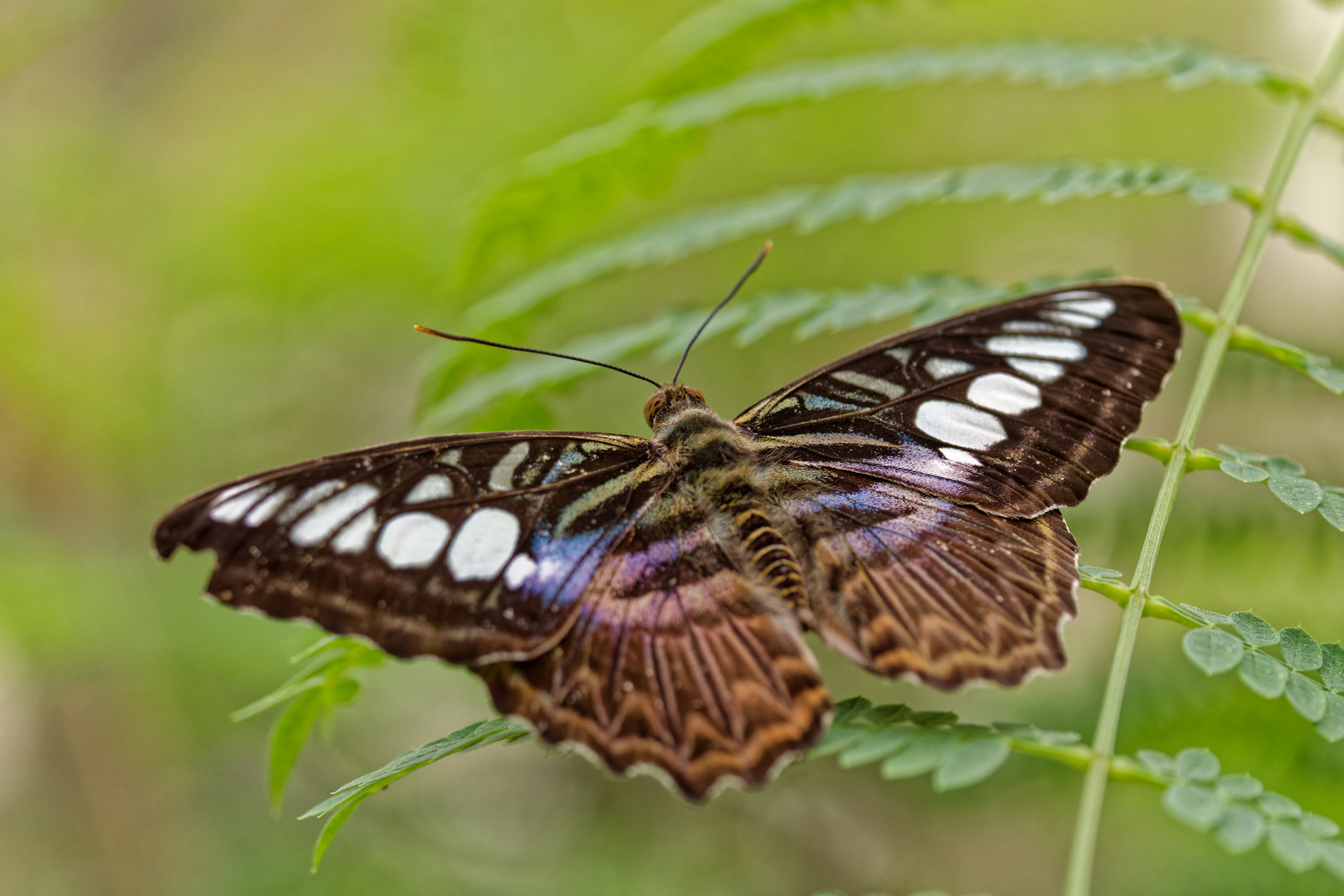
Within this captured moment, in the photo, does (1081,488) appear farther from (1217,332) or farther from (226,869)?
(226,869)

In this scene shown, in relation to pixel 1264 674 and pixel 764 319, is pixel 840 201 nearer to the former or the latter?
pixel 764 319

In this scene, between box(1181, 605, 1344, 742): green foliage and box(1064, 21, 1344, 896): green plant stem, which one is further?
box(1181, 605, 1344, 742): green foliage

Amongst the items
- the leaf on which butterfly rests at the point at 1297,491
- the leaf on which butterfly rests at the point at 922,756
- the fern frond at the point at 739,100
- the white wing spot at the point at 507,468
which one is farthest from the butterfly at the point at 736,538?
the fern frond at the point at 739,100

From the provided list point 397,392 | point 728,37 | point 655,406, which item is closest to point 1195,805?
point 655,406

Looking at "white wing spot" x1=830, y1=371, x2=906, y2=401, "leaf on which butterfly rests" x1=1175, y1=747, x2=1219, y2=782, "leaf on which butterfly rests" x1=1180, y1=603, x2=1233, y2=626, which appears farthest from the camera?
"white wing spot" x1=830, y1=371, x2=906, y2=401

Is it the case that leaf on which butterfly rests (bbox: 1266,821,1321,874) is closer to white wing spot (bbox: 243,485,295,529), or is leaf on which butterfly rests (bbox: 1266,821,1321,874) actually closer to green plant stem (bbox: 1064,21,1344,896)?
green plant stem (bbox: 1064,21,1344,896)

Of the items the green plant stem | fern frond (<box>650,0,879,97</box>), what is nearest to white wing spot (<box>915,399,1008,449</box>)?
the green plant stem

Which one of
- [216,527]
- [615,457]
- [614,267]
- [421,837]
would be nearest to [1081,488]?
[615,457]
